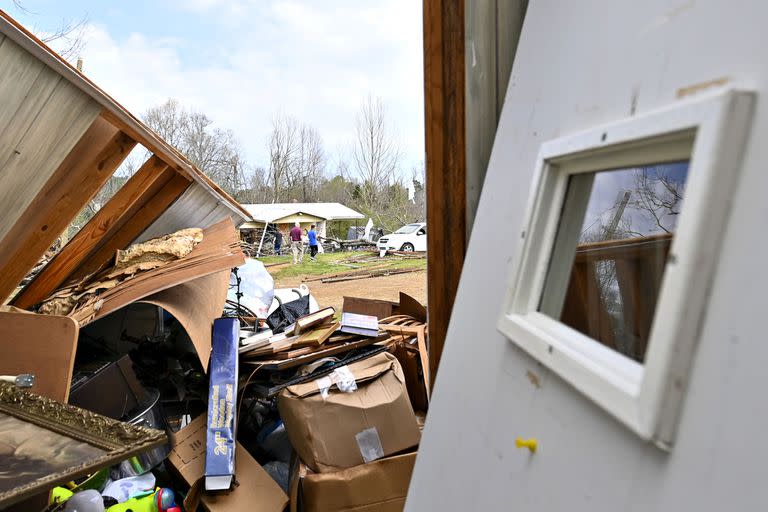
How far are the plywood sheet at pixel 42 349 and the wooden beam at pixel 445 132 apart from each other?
2.33m

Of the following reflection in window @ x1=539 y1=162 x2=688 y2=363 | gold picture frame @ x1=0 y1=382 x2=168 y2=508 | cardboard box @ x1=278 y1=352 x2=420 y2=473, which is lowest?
cardboard box @ x1=278 y1=352 x2=420 y2=473

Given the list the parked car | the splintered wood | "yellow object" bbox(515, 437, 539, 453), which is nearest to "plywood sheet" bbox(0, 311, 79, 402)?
the splintered wood

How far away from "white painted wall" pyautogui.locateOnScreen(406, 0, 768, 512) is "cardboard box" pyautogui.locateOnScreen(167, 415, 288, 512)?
6.00 ft

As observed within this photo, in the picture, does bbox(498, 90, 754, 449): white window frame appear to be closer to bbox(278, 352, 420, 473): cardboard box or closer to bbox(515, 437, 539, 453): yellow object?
bbox(515, 437, 539, 453): yellow object

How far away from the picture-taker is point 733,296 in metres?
0.66

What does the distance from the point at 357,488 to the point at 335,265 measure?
51.4 feet

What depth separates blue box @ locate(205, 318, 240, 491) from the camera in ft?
10.8

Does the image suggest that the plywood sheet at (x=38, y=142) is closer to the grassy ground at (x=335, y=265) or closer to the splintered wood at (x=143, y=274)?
the splintered wood at (x=143, y=274)

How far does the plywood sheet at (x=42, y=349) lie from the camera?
3.03 meters

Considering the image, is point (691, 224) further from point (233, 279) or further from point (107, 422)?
point (233, 279)

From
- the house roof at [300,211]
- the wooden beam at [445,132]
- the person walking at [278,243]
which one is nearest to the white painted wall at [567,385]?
the wooden beam at [445,132]

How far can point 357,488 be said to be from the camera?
328 cm

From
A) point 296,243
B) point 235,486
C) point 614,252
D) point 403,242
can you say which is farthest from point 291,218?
point 614,252

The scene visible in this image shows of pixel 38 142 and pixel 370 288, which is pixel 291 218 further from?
pixel 38 142
